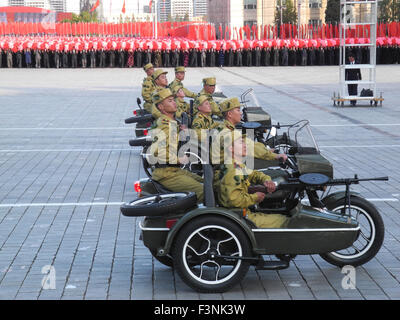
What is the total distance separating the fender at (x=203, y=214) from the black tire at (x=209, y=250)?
1.2 inches

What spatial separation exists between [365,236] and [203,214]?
5.01 ft

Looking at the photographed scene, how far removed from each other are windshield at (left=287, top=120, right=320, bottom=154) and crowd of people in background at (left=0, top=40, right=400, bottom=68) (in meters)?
37.6

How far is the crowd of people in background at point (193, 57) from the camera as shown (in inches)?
1796

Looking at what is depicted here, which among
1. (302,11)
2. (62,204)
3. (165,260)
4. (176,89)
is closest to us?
(165,260)

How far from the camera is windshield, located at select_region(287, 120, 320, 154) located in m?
7.48

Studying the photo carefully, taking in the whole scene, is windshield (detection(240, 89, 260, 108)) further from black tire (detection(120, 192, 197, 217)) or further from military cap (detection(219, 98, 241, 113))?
black tire (detection(120, 192, 197, 217))

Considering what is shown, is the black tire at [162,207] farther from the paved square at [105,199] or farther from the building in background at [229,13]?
the building in background at [229,13]

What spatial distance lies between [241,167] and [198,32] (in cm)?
4533

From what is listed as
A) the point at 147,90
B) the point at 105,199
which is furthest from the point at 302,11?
the point at 105,199

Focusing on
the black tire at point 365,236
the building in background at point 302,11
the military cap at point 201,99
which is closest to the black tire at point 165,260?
the black tire at point 365,236

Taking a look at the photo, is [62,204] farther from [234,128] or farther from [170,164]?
[234,128]

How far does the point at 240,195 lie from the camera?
579cm
